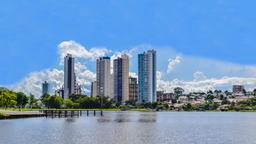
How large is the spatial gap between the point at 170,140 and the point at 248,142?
10.8 meters

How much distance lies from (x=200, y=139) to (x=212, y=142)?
14.5 feet

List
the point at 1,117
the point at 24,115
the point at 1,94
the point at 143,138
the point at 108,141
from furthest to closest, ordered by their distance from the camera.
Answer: the point at 1,94 < the point at 24,115 < the point at 1,117 < the point at 143,138 < the point at 108,141

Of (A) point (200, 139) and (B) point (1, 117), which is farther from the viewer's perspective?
(B) point (1, 117)

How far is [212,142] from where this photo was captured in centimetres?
6862

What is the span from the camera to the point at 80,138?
72938 millimetres

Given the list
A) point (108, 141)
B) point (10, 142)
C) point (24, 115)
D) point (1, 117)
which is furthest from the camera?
point (24, 115)

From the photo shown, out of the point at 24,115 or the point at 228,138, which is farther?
the point at 24,115

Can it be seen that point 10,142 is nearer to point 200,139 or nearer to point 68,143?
point 68,143

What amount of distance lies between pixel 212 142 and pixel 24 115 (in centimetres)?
8439

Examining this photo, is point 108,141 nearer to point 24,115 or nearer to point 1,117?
point 1,117

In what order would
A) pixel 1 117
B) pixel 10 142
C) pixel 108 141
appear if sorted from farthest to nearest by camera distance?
pixel 1 117 < pixel 108 141 < pixel 10 142

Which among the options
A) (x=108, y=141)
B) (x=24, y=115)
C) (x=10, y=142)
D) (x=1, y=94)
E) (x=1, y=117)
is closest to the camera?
(x=10, y=142)

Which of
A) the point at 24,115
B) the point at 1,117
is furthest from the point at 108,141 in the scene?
the point at 24,115

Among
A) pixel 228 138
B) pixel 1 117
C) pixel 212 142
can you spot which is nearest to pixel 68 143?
pixel 212 142
